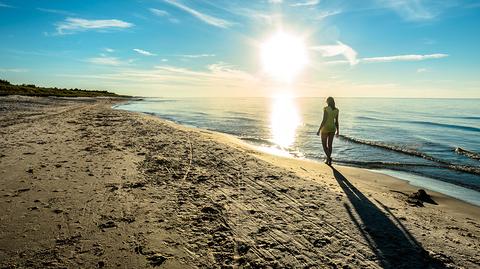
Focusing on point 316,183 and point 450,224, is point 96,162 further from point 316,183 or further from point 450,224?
point 450,224

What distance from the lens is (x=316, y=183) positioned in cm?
812

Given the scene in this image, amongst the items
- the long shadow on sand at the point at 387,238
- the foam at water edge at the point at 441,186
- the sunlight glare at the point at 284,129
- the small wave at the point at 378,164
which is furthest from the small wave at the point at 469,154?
the long shadow on sand at the point at 387,238

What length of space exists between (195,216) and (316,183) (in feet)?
13.1

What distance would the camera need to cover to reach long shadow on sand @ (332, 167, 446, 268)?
427cm

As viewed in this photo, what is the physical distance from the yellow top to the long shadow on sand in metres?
4.59

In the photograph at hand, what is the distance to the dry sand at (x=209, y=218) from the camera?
4.14 metres

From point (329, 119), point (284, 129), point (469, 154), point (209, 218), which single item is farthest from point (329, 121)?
point (284, 129)

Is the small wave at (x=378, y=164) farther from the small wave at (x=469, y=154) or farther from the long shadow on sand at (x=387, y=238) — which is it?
the long shadow on sand at (x=387, y=238)

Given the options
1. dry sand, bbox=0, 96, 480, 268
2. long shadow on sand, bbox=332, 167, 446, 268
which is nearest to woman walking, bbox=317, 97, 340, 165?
dry sand, bbox=0, 96, 480, 268

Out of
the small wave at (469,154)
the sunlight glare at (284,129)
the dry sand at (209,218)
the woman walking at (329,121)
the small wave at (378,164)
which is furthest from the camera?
the sunlight glare at (284,129)

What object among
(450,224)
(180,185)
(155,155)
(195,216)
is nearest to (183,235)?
(195,216)

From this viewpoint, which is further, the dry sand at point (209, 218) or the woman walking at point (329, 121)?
the woman walking at point (329, 121)

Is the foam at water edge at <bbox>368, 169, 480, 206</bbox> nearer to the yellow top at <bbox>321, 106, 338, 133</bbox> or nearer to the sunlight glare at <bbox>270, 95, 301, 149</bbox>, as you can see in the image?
the yellow top at <bbox>321, 106, 338, 133</bbox>

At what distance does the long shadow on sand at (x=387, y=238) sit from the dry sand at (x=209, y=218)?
21 millimetres
